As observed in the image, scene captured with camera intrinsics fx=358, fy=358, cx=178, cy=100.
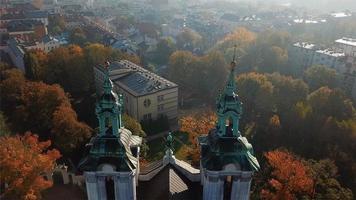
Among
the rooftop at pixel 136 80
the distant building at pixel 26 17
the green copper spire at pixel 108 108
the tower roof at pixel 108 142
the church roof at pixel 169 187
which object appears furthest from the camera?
the distant building at pixel 26 17

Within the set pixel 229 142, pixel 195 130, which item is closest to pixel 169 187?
pixel 229 142

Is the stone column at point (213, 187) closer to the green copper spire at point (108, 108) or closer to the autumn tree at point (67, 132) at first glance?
the green copper spire at point (108, 108)

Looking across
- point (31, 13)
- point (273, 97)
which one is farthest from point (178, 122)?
point (31, 13)

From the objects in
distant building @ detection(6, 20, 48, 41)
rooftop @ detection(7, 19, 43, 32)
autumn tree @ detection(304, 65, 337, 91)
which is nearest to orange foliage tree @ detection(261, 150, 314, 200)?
autumn tree @ detection(304, 65, 337, 91)

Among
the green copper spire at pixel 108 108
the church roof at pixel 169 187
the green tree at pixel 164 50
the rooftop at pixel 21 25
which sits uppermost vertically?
the green copper spire at pixel 108 108

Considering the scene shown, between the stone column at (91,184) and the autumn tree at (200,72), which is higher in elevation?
the stone column at (91,184)

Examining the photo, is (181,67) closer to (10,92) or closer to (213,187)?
(10,92)

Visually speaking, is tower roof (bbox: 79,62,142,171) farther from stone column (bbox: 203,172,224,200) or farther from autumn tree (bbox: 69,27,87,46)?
autumn tree (bbox: 69,27,87,46)

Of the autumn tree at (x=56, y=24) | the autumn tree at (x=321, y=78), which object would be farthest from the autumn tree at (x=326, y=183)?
the autumn tree at (x=56, y=24)
